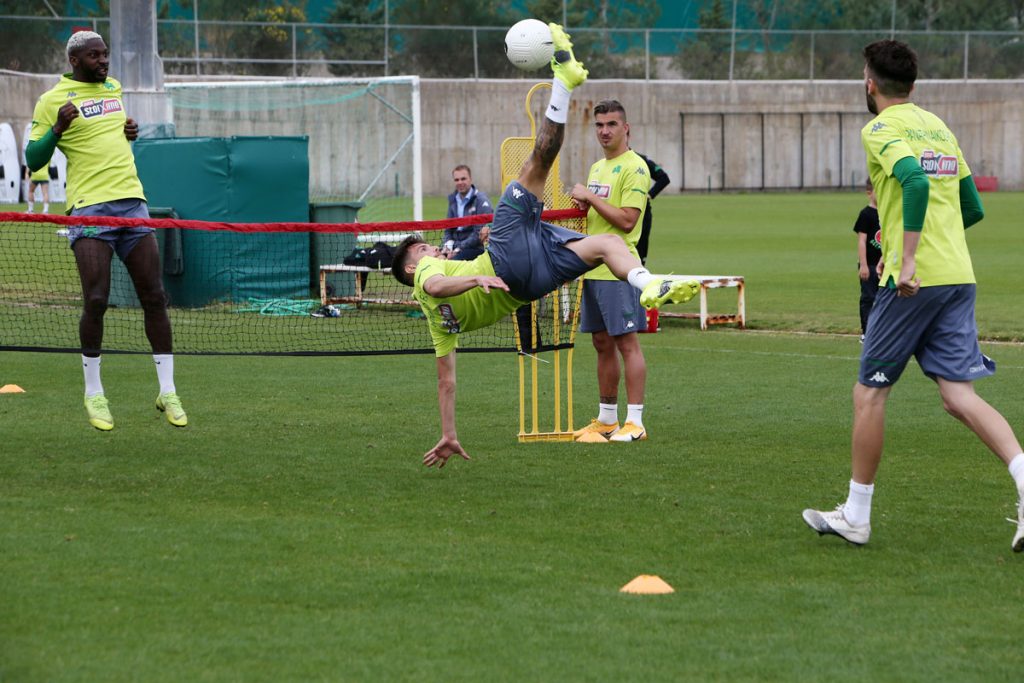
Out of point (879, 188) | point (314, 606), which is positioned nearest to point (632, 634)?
point (314, 606)

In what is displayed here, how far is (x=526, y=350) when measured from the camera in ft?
32.4

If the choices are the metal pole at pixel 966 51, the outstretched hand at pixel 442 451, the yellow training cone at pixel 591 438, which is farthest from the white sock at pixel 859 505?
the metal pole at pixel 966 51

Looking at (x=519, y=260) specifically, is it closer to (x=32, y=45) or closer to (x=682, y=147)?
(x=32, y=45)

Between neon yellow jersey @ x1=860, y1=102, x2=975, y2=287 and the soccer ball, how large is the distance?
2602 mm

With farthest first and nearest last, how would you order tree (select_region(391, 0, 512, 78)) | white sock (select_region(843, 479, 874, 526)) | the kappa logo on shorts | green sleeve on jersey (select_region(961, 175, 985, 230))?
tree (select_region(391, 0, 512, 78)) → the kappa logo on shorts → green sleeve on jersey (select_region(961, 175, 985, 230)) → white sock (select_region(843, 479, 874, 526))

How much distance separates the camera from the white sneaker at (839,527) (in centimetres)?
667

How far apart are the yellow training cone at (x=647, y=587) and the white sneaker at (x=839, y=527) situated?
1102mm

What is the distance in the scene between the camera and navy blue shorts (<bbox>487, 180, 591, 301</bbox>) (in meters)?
8.20

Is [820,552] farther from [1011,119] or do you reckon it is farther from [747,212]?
[1011,119]

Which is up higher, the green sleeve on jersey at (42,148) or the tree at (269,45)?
the tree at (269,45)

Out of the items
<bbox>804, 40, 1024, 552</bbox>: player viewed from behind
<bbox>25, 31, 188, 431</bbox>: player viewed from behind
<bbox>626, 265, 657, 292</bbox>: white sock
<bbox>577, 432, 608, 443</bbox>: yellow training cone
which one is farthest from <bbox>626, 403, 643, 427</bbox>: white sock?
<bbox>804, 40, 1024, 552</bbox>: player viewed from behind

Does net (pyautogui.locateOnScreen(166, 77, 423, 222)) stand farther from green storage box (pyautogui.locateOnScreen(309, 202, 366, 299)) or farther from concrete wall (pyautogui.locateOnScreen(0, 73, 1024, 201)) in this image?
concrete wall (pyautogui.locateOnScreen(0, 73, 1024, 201))

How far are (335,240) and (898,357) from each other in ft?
51.1

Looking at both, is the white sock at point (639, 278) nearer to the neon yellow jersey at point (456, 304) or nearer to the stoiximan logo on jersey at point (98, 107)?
the neon yellow jersey at point (456, 304)
